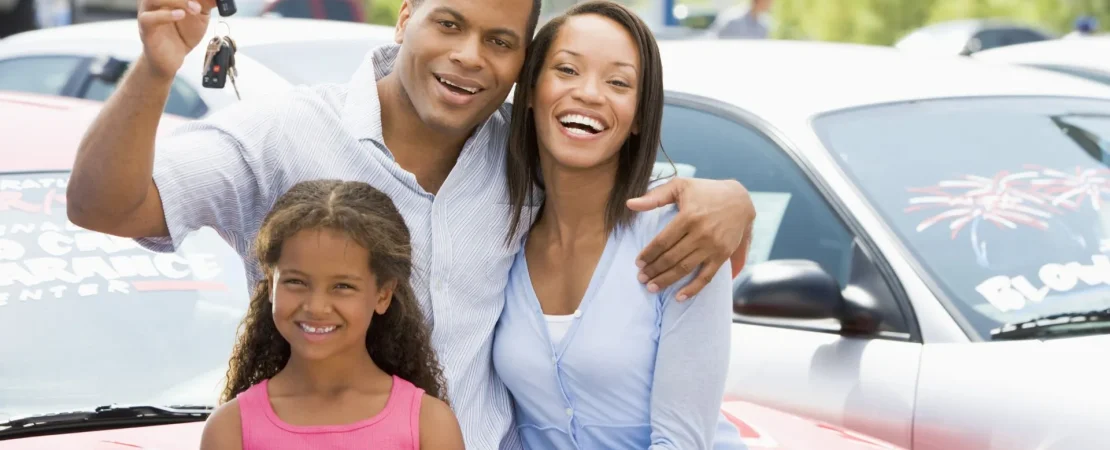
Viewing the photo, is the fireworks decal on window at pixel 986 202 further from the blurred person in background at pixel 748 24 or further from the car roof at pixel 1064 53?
the blurred person in background at pixel 748 24

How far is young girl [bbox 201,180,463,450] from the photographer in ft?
7.72

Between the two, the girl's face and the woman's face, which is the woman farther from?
the girl's face

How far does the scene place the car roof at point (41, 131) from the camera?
145 inches

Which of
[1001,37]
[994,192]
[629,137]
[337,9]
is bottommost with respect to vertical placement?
[337,9]

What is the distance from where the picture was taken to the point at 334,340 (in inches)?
93.7

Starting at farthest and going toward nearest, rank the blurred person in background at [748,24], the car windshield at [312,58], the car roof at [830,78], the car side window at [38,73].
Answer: the blurred person in background at [748,24] → the car side window at [38,73] → the car windshield at [312,58] → the car roof at [830,78]

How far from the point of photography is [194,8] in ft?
7.36

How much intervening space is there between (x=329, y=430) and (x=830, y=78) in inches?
98.7

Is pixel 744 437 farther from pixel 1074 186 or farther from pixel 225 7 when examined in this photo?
pixel 225 7

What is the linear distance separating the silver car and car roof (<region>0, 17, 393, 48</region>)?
2.04 metres

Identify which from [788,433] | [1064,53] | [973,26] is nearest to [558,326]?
[788,433]

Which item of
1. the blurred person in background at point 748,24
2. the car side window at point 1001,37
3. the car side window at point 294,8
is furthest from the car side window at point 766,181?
the car side window at point 294,8

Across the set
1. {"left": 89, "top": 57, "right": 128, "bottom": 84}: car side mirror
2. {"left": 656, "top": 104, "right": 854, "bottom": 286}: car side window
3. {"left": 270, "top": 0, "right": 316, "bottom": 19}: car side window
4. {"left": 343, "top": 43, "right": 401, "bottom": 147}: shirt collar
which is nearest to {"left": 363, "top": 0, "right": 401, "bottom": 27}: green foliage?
{"left": 270, "top": 0, "right": 316, "bottom": 19}: car side window

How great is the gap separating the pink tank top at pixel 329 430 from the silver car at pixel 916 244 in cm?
154
